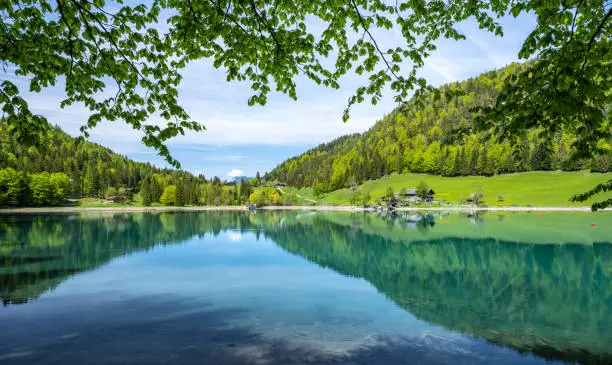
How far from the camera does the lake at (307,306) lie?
1126 centimetres

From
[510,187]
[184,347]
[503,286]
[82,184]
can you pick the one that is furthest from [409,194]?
[82,184]

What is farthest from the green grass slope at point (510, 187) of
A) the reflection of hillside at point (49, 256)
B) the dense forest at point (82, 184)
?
the reflection of hillside at point (49, 256)

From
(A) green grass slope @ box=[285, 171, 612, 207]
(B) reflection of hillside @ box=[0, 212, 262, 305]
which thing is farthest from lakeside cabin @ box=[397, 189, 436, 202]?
(B) reflection of hillside @ box=[0, 212, 262, 305]

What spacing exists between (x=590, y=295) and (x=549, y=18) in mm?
19495

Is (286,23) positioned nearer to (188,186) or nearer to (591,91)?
(591,91)

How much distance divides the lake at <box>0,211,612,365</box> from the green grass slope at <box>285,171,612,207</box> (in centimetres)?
8430

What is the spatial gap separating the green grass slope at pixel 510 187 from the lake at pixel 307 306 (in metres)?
84.3

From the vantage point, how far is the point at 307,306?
54.6 feet

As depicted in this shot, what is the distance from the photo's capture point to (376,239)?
A: 150 ft

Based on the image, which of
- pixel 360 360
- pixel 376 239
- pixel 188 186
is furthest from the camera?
pixel 188 186

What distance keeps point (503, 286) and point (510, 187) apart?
11983 centimetres

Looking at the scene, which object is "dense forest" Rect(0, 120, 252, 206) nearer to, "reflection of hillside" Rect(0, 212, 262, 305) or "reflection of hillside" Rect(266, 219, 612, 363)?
"reflection of hillside" Rect(0, 212, 262, 305)

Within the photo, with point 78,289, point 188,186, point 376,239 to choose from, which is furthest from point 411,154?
point 78,289

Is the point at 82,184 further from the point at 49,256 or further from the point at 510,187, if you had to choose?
the point at 510,187
